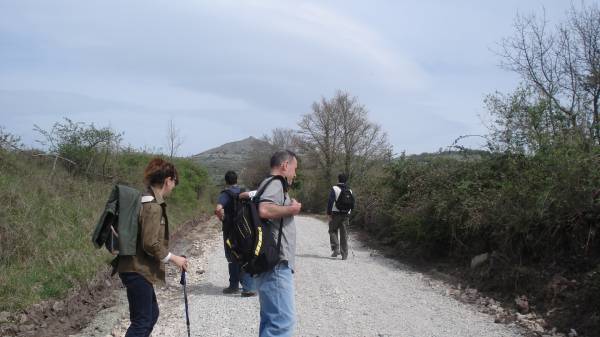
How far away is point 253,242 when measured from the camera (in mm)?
4000

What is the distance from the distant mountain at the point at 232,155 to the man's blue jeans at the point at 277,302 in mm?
35209

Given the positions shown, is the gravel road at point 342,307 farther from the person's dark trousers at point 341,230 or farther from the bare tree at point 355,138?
the bare tree at point 355,138

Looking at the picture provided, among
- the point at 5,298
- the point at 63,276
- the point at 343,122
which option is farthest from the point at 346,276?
the point at 343,122

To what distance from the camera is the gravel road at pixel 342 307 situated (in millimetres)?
6473

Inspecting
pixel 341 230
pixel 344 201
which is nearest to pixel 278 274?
pixel 344 201

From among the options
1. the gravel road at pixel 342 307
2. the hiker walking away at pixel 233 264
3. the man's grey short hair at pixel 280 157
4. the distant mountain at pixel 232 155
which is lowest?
the gravel road at pixel 342 307

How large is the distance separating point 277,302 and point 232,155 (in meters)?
76.7

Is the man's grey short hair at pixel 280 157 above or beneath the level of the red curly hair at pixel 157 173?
above

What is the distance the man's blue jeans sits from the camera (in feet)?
13.1

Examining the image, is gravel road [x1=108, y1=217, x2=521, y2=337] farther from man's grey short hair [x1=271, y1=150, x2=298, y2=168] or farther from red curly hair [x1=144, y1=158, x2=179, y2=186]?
man's grey short hair [x1=271, y1=150, x2=298, y2=168]

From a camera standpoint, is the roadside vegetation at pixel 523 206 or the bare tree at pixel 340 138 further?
the bare tree at pixel 340 138

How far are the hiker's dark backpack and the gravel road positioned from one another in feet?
8.26

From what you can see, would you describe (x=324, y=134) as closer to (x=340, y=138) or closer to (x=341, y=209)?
(x=340, y=138)

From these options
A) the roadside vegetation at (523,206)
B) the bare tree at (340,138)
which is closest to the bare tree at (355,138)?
the bare tree at (340,138)
